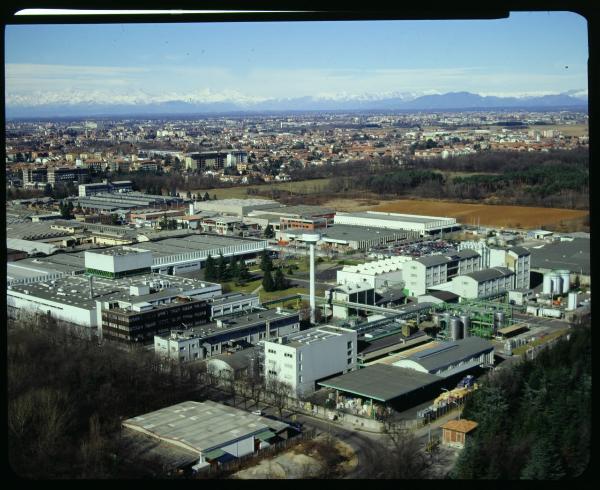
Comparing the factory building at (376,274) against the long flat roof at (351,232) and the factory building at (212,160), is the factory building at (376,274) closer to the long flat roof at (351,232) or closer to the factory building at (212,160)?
the long flat roof at (351,232)

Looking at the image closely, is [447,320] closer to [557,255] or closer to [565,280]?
[565,280]

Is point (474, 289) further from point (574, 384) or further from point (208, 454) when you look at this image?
point (574, 384)

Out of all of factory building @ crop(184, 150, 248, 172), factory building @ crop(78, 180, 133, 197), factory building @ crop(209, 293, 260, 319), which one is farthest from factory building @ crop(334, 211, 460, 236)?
factory building @ crop(184, 150, 248, 172)

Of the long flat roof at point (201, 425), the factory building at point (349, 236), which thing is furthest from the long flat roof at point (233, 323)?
the factory building at point (349, 236)

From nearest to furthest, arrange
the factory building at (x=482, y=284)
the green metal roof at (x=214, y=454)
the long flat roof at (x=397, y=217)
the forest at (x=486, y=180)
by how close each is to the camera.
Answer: the green metal roof at (x=214, y=454), the factory building at (x=482, y=284), the long flat roof at (x=397, y=217), the forest at (x=486, y=180)

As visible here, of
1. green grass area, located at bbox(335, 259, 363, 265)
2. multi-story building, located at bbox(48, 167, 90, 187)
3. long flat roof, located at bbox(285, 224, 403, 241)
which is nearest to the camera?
green grass area, located at bbox(335, 259, 363, 265)

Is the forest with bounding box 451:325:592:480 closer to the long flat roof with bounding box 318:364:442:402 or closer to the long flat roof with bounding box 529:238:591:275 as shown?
the long flat roof with bounding box 318:364:442:402
